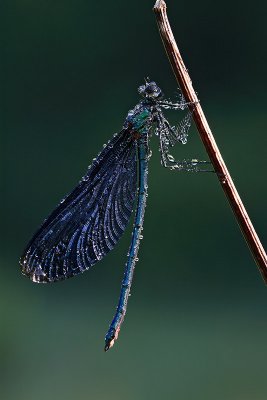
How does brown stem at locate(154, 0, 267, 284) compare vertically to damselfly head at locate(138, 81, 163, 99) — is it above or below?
below

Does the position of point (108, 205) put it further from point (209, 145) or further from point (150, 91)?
point (209, 145)

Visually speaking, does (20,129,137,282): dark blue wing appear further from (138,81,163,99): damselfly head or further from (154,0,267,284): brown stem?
(154,0,267,284): brown stem

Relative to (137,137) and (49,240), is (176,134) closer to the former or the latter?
(137,137)

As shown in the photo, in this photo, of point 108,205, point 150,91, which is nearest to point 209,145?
point 150,91

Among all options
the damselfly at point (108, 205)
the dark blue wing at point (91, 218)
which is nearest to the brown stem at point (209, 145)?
the damselfly at point (108, 205)

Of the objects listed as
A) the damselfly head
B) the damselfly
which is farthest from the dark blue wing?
the damselfly head

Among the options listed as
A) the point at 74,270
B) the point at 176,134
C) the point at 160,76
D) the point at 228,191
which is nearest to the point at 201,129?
the point at 228,191

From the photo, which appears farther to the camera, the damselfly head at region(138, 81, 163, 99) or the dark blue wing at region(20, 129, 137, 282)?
the dark blue wing at region(20, 129, 137, 282)

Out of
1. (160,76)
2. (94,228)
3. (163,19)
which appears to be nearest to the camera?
(163,19)
